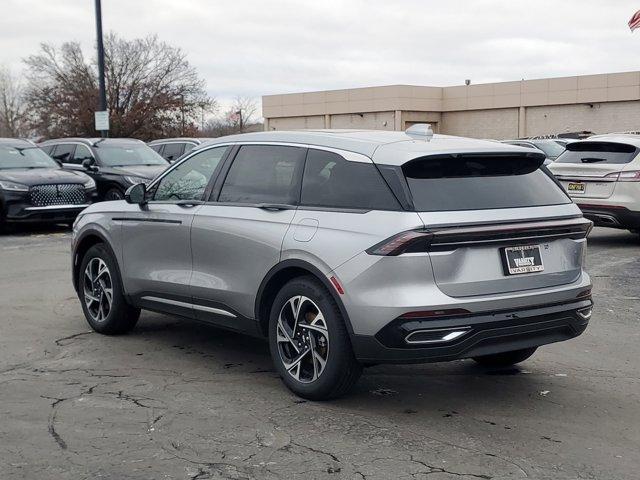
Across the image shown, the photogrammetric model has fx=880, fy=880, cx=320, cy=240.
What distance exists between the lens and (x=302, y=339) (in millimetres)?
5422

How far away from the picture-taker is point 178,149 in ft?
71.5

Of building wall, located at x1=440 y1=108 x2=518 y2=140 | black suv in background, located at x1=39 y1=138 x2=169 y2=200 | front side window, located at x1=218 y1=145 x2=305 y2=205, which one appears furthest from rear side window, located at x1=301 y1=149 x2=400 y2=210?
building wall, located at x1=440 y1=108 x2=518 y2=140

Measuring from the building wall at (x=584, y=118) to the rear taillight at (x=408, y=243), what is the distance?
4590 cm

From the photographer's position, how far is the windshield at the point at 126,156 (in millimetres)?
17919

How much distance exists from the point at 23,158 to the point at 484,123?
41.3 metres

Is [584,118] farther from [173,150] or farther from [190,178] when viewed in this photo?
[190,178]

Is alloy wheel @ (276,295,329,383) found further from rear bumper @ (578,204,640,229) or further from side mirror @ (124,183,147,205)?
rear bumper @ (578,204,640,229)

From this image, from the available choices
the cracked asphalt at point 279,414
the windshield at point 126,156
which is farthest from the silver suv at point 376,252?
the windshield at point 126,156

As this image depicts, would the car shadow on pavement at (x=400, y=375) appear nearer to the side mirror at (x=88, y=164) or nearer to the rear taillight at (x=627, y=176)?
the rear taillight at (x=627, y=176)

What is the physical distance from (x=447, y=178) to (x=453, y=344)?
1.01 metres

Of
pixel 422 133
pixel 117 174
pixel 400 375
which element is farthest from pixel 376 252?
pixel 117 174

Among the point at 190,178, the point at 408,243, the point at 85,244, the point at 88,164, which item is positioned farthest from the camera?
the point at 88,164

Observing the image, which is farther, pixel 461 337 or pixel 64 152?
pixel 64 152

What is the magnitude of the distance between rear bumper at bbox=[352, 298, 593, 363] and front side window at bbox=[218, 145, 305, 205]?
121 centimetres
